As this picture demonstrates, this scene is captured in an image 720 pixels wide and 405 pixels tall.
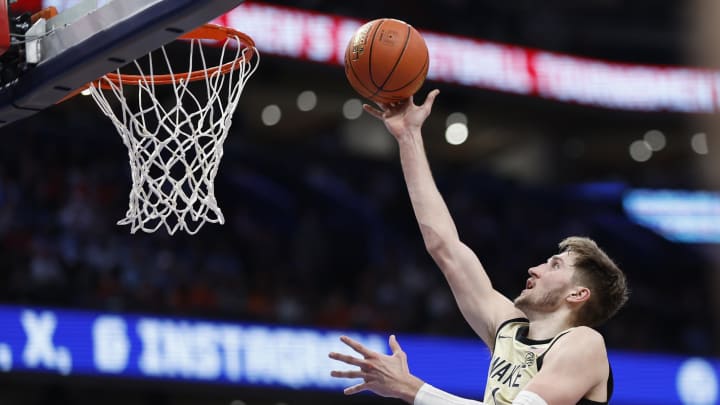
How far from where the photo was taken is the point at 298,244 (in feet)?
39.6

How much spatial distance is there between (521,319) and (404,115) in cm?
79

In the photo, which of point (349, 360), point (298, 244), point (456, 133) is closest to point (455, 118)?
point (456, 133)

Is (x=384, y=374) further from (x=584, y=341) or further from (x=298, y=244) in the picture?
(x=298, y=244)

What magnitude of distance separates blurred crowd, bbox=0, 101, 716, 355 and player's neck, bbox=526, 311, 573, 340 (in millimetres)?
6139

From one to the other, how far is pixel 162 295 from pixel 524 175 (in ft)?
31.1

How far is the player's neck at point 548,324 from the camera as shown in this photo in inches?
122

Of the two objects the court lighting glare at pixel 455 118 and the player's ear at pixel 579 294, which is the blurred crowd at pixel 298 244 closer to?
the court lighting glare at pixel 455 118

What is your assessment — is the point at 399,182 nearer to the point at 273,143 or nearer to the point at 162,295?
the point at 273,143

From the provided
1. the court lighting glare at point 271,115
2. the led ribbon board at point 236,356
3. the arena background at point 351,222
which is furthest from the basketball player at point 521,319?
the court lighting glare at point 271,115

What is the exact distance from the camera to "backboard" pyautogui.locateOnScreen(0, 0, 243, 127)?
2.95 meters

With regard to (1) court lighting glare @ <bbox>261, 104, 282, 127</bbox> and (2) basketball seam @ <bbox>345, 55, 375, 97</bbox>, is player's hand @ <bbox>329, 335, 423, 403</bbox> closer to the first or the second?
(2) basketball seam @ <bbox>345, 55, 375, 97</bbox>

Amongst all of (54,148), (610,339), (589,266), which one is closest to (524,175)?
(610,339)

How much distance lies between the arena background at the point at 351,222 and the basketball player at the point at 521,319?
2687mm

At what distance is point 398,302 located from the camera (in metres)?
11.3
